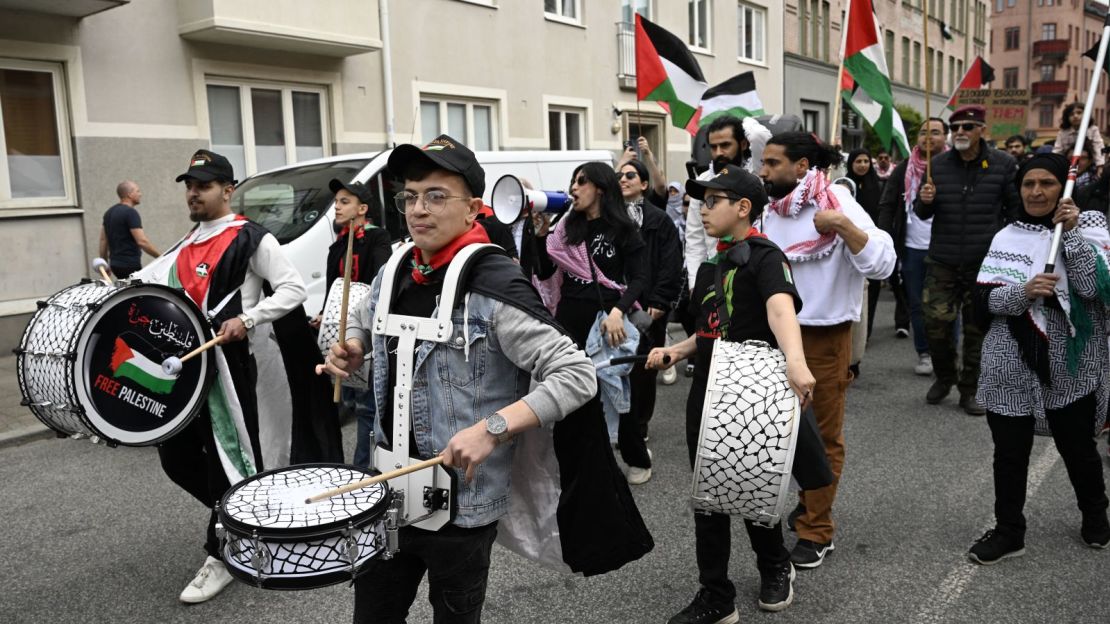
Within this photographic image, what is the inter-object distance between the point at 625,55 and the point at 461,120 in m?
5.22

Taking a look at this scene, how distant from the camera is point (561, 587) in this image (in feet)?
12.8

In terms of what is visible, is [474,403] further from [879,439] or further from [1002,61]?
[1002,61]

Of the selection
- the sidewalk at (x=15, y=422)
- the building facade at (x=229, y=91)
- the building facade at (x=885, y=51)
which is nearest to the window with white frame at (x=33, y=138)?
the building facade at (x=229, y=91)

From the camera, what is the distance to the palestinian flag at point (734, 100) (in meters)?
8.17

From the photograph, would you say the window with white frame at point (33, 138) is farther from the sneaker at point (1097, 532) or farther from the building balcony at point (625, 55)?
the building balcony at point (625, 55)

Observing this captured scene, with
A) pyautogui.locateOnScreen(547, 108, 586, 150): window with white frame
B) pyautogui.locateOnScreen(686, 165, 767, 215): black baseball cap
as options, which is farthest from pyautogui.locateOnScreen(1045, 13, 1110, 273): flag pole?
pyautogui.locateOnScreen(547, 108, 586, 150): window with white frame

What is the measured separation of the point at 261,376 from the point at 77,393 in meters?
1.15

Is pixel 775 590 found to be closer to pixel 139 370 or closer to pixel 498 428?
pixel 498 428

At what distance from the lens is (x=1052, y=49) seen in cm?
7938

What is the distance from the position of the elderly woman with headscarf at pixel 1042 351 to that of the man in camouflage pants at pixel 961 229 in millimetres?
2689

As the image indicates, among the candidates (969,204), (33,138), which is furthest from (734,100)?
(33,138)

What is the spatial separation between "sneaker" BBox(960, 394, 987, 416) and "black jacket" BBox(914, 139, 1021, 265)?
3.40 feet

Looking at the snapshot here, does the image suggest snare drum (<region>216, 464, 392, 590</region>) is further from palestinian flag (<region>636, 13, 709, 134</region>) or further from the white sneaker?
palestinian flag (<region>636, 13, 709, 134</region>)

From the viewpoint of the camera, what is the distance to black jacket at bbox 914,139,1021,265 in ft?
22.1
